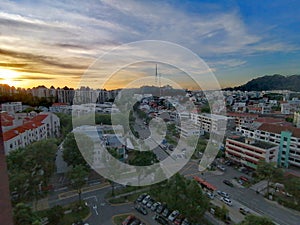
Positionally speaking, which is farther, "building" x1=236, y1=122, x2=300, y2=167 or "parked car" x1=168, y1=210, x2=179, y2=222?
"building" x1=236, y1=122, x2=300, y2=167

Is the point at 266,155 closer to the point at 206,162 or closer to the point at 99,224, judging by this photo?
the point at 206,162

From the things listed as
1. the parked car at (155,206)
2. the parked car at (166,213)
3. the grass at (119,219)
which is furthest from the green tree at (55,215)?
the parked car at (166,213)

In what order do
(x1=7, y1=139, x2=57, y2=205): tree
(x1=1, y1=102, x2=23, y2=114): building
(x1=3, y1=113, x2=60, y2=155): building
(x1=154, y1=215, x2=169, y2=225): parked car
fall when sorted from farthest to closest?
(x1=1, y1=102, x2=23, y2=114): building < (x1=3, y1=113, x2=60, y2=155): building < (x1=154, y1=215, x2=169, y2=225): parked car < (x1=7, y1=139, x2=57, y2=205): tree

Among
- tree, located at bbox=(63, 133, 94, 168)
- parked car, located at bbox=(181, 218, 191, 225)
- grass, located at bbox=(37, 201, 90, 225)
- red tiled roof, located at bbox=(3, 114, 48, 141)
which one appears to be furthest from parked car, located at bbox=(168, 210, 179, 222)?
red tiled roof, located at bbox=(3, 114, 48, 141)

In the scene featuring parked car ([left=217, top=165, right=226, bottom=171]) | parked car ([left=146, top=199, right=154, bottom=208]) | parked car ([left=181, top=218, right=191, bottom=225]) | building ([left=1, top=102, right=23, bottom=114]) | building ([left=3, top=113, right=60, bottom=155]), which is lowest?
parked car ([left=181, top=218, right=191, bottom=225])

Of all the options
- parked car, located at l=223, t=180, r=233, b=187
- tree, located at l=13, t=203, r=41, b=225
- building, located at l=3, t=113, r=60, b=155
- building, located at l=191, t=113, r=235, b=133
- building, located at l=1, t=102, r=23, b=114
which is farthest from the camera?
building, located at l=1, t=102, r=23, b=114

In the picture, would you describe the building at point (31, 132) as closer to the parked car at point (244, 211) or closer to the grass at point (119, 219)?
the grass at point (119, 219)

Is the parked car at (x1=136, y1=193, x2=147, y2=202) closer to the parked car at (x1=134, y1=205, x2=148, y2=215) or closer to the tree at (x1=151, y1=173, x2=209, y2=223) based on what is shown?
the parked car at (x1=134, y1=205, x2=148, y2=215)
